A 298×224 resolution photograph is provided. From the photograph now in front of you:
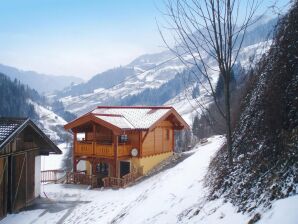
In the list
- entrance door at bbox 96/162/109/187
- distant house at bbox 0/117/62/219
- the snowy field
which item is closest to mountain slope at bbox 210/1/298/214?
the snowy field

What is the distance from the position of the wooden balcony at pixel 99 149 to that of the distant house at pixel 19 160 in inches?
268

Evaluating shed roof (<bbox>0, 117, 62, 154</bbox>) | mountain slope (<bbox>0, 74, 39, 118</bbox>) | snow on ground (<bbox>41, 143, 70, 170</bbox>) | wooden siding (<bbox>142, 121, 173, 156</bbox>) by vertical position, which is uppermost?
mountain slope (<bbox>0, 74, 39, 118</bbox>)

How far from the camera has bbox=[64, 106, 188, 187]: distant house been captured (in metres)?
28.3

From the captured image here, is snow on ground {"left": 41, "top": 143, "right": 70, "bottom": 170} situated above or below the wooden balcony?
below

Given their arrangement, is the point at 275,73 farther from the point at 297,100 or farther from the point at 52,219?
the point at 52,219

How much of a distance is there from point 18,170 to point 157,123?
14151mm

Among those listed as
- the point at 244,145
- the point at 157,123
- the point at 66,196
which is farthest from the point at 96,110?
the point at 244,145

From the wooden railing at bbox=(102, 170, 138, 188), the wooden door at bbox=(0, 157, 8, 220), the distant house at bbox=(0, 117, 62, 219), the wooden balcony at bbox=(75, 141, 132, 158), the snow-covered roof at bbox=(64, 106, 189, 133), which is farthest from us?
the wooden balcony at bbox=(75, 141, 132, 158)

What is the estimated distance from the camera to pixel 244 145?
10406 millimetres

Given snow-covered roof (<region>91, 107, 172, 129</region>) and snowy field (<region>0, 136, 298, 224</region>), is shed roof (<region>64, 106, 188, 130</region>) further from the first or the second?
snowy field (<region>0, 136, 298, 224</region>)

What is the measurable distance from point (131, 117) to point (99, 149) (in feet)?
14.5

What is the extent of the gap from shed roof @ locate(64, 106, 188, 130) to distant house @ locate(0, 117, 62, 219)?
22.3 ft

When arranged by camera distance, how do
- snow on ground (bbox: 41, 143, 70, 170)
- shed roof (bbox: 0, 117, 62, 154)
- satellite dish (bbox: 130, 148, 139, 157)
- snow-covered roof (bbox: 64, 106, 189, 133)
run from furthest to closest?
snow on ground (bbox: 41, 143, 70, 170), satellite dish (bbox: 130, 148, 139, 157), snow-covered roof (bbox: 64, 106, 189, 133), shed roof (bbox: 0, 117, 62, 154)

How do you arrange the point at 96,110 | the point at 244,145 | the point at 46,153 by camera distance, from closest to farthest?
the point at 244,145, the point at 46,153, the point at 96,110
